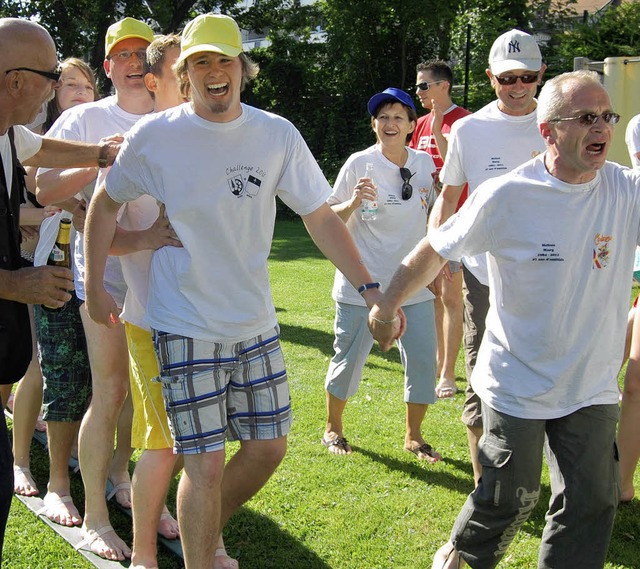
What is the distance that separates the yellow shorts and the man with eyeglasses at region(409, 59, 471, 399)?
11.6 ft

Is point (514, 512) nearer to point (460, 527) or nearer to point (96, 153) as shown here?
point (460, 527)

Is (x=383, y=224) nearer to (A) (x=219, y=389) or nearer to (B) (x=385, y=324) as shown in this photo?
(B) (x=385, y=324)

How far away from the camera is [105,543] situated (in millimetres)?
4148

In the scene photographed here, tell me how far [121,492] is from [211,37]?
8.65ft

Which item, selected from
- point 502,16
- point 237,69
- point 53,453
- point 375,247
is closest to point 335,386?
point 375,247

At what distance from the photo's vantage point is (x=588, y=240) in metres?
3.24

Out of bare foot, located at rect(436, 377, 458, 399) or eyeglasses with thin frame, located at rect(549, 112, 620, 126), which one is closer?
eyeglasses with thin frame, located at rect(549, 112, 620, 126)

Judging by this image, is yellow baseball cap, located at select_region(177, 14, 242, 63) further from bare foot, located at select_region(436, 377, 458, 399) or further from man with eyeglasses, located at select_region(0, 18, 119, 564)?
bare foot, located at select_region(436, 377, 458, 399)

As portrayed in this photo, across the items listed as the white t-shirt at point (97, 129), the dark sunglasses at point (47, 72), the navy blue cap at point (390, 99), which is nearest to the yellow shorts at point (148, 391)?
the white t-shirt at point (97, 129)

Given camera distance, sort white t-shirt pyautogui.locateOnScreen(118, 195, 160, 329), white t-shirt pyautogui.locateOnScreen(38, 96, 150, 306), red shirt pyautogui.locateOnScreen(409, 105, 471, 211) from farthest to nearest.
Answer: red shirt pyautogui.locateOnScreen(409, 105, 471, 211), white t-shirt pyautogui.locateOnScreen(38, 96, 150, 306), white t-shirt pyautogui.locateOnScreen(118, 195, 160, 329)

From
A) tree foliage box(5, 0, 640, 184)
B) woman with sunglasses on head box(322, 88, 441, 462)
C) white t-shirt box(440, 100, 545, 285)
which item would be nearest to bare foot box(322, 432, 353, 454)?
woman with sunglasses on head box(322, 88, 441, 462)

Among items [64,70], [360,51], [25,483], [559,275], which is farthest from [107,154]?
[360,51]

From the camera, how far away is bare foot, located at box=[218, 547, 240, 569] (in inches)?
156

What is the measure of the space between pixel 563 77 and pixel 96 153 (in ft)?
6.72
